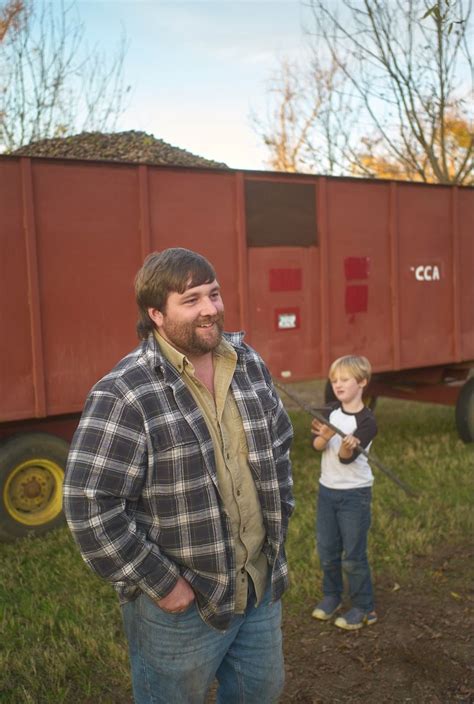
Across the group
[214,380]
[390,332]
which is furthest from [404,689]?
[390,332]

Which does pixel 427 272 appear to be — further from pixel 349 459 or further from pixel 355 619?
pixel 355 619

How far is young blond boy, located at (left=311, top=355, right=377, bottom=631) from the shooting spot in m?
3.60

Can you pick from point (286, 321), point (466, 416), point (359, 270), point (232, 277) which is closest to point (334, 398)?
point (466, 416)

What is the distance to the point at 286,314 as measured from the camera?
6.21m

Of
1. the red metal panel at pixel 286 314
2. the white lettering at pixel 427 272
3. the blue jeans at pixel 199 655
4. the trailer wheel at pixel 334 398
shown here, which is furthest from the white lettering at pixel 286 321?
the blue jeans at pixel 199 655

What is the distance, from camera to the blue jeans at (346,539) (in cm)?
361

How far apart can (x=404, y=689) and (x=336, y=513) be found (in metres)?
0.86

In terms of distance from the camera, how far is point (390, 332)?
6.93 metres

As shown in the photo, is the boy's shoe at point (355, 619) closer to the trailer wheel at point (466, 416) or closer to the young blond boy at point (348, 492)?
the young blond boy at point (348, 492)

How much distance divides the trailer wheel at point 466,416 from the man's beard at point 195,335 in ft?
20.2

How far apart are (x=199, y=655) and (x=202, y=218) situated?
4.14 meters

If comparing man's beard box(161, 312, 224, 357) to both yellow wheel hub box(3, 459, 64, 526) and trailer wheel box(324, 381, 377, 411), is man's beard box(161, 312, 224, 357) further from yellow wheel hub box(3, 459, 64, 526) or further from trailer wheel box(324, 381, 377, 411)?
trailer wheel box(324, 381, 377, 411)

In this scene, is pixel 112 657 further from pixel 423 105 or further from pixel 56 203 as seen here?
pixel 423 105

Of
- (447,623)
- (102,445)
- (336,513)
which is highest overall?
(102,445)
